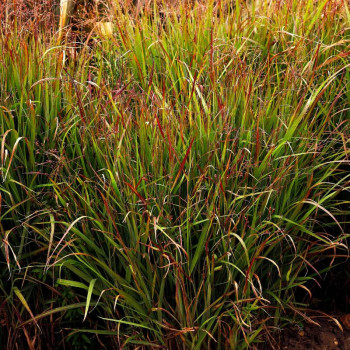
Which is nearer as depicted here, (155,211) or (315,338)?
(155,211)

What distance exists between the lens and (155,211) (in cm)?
→ 196

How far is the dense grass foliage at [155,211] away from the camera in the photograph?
189 cm

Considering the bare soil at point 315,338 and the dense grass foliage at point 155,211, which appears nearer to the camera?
the dense grass foliage at point 155,211

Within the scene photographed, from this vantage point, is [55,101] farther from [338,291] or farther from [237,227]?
[338,291]

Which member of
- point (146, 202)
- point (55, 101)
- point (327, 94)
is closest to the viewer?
point (146, 202)

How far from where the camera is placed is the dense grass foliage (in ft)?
6.20

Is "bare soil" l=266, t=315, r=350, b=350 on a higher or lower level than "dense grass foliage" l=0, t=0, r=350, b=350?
lower

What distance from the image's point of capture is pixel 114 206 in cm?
201

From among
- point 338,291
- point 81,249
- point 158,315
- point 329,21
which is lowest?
point 338,291

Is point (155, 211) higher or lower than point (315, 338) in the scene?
higher

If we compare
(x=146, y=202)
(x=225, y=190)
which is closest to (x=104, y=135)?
(x=146, y=202)

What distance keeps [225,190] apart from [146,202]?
0.31m

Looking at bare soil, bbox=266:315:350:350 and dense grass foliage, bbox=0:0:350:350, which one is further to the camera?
bare soil, bbox=266:315:350:350

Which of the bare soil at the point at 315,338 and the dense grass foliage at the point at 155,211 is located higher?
→ the dense grass foliage at the point at 155,211
